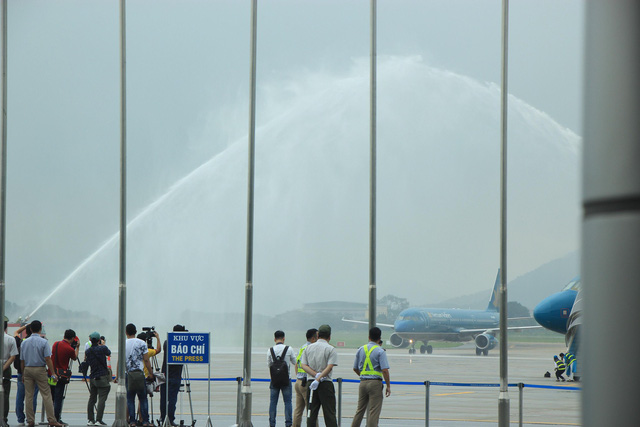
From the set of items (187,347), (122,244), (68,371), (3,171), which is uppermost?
(3,171)

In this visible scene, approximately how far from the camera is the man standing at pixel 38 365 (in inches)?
677

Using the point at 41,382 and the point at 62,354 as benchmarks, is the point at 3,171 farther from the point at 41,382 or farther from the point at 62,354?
the point at 41,382

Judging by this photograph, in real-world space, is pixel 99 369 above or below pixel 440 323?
below

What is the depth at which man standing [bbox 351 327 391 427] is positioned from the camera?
14.3m

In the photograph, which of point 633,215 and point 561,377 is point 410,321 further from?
point 633,215

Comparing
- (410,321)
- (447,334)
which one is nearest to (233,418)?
(410,321)

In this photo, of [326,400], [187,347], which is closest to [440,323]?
[187,347]

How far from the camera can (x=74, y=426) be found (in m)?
18.2

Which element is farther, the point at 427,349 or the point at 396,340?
the point at 396,340

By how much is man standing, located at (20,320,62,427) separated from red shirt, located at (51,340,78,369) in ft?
1.76

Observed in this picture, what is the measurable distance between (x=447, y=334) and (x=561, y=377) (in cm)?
5020

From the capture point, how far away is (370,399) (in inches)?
571

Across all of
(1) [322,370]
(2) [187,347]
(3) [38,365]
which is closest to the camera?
(1) [322,370]

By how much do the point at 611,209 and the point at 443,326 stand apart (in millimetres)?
81810
